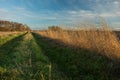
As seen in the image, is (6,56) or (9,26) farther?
(9,26)

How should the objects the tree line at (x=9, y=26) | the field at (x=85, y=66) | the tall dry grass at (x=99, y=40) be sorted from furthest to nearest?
the tree line at (x=9, y=26)
the tall dry grass at (x=99, y=40)
the field at (x=85, y=66)

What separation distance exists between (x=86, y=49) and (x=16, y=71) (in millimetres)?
5470

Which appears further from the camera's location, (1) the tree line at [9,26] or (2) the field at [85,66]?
(1) the tree line at [9,26]

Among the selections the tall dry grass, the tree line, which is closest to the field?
the tall dry grass

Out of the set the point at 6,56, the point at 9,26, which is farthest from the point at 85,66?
the point at 9,26

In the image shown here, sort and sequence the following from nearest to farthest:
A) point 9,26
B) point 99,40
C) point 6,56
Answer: point 99,40 → point 6,56 → point 9,26

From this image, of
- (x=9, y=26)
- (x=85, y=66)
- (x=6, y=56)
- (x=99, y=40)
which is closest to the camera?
(x=85, y=66)

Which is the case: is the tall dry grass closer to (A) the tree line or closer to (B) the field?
(B) the field

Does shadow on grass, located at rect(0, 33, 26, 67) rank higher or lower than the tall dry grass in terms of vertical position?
lower

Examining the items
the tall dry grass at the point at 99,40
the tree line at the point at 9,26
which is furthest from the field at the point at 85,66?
the tree line at the point at 9,26

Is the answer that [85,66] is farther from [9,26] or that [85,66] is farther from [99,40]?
[9,26]

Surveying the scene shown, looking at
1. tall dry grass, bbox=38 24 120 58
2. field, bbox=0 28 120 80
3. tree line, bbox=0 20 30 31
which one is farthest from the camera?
tree line, bbox=0 20 30 31

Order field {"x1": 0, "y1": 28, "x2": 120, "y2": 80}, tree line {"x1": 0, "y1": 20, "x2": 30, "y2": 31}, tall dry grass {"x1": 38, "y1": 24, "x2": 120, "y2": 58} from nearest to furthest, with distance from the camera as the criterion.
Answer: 1. field {"x1": 0, "y1": 28, "x2": 120, "y2": 80}
2. tall dry grass {"x1": 38, "y1": 24, "x2": 120, "y2": 58}
3. tree line {"x1": 0, "y1": 20, "x2": 30, "y2": 31}

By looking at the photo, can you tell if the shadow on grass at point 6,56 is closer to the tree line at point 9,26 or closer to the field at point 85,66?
the field at point 85,66
